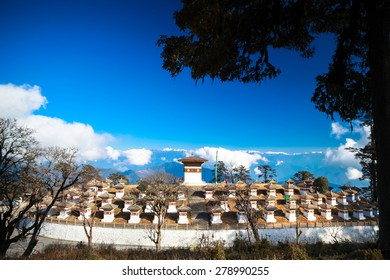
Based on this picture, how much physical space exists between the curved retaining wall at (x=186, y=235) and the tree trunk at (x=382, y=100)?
14.1 meters

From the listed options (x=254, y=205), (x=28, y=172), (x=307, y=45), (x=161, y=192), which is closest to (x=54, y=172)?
(x=28, y=172)

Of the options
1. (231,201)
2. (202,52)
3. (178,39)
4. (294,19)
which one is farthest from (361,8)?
(231,201)

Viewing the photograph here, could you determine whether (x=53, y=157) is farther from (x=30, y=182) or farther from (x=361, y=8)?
(x=361, y=8)

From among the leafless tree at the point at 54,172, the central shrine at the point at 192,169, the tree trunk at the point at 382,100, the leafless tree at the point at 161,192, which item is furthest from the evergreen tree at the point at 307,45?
the central shrine at the point at 192,169

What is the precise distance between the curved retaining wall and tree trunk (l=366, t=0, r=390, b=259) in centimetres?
1413

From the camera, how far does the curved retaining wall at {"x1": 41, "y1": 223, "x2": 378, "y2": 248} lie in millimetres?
17781

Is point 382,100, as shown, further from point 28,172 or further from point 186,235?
point 186,235

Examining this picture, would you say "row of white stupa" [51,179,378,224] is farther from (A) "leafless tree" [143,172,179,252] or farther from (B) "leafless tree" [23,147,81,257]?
(B) "leafless tree" [23,147,81,257]

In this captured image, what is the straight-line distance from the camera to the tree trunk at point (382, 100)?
4.42 m

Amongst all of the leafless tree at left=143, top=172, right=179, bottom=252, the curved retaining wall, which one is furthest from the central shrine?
the curved retaining wall

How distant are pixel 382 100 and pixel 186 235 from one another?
16162mm

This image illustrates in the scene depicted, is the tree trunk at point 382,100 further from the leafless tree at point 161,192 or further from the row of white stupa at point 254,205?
the row of white stupa at point 254,205

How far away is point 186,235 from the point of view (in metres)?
18.0

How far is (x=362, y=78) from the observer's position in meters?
5.70
